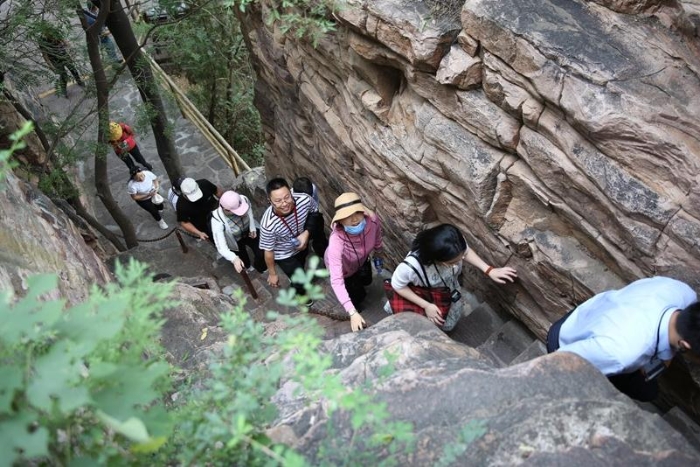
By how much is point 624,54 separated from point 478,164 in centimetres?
133

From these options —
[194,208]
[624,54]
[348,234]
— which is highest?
[624,54]

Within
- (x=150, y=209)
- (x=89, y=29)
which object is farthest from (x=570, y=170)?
(x=150, y=209)

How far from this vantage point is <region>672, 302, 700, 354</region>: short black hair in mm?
2930

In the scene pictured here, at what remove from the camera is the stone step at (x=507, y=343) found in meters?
5.10

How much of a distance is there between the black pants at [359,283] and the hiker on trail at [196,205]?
1.90 m

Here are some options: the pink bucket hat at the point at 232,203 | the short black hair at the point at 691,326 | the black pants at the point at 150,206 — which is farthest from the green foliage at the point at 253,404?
the black pants at the point at 150,206

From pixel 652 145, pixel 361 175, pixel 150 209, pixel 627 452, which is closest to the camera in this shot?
pixel 627 452

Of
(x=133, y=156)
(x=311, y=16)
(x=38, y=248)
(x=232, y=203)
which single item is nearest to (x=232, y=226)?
(x=232, y=203)

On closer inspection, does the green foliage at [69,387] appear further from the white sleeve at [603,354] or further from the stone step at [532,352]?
the stone step at [532,352]

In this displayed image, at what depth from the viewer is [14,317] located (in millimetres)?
1439

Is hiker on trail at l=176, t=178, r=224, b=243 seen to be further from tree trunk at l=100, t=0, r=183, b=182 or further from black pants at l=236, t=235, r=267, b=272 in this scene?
tree trunk at l=100, t=0, r=183, b=182

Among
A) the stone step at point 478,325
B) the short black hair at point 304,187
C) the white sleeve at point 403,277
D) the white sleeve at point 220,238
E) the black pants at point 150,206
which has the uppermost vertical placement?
the short black hair at point 304,187

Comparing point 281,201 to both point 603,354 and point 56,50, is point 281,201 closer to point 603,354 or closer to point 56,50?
point 603,354

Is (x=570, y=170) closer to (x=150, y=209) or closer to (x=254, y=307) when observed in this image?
(x=254, y=307)
